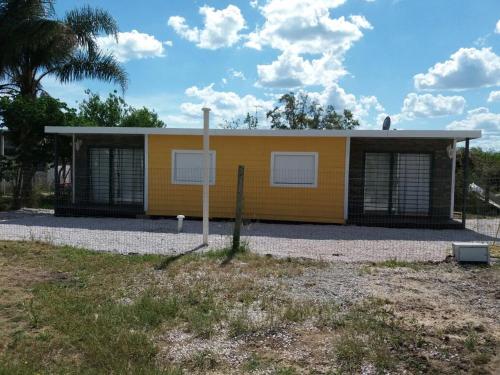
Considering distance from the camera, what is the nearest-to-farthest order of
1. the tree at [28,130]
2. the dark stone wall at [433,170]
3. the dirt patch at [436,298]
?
the dirt patch at [436,298]
the dark stone wall at [433,170]
the tree at [28,130]

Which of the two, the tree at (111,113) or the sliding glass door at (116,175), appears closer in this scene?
the sliding glass door at (116,175)

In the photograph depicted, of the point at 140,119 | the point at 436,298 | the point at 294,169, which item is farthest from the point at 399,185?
the point at 140,119

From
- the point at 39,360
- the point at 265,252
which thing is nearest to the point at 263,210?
the point at 265,252

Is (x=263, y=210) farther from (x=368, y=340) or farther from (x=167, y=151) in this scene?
(x=368, y=340)

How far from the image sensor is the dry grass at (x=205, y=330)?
4160 mm

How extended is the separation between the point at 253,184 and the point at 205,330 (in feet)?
31.0

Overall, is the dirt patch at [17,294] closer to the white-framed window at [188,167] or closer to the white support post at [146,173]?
the white support post at [146,173]

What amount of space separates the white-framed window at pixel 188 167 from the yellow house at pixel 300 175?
1.1 inches

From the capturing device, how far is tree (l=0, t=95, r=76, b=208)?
52.9ft

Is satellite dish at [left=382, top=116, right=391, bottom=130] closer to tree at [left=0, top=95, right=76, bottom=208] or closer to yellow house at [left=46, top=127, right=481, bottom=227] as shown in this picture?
yellow house at [left=46, top=127, right=481, bottom=227]

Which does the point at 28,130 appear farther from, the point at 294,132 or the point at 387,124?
the point at 387,124

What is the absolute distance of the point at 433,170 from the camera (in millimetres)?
14266

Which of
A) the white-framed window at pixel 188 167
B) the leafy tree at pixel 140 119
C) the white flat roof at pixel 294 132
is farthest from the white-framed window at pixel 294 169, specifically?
the leafy tree at pixel 140 119

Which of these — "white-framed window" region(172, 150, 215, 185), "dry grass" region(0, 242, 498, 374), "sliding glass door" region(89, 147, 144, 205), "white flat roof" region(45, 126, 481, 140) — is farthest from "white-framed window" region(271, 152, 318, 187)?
"dry grass" region(0, 242, 498, 374)
